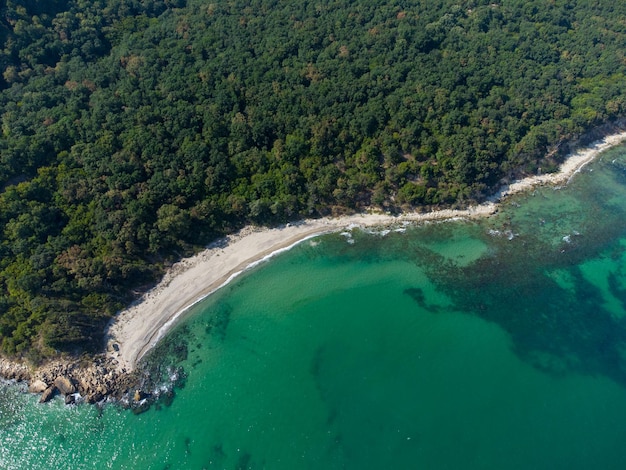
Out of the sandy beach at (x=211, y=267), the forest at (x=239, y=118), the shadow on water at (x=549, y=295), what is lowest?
the shadow on water at (x=549, y=295)

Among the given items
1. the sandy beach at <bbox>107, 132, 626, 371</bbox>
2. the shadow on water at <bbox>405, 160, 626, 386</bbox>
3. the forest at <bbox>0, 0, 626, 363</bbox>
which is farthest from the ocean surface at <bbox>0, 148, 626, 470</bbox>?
the forest at <bbox>0, 0, 626, 363</bbox>

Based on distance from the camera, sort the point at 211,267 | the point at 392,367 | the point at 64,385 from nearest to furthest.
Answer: the point at 64,385 < the point at 392,367 < the point at 211,267

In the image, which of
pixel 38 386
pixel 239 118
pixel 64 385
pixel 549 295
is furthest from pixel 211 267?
pixel 549 295

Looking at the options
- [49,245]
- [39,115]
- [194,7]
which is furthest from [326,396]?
[194,7]

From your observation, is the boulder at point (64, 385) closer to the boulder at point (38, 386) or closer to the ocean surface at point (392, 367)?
the boulder at point (38, 386)

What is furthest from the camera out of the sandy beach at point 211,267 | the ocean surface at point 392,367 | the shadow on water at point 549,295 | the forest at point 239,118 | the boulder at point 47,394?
the forest at point 239,118

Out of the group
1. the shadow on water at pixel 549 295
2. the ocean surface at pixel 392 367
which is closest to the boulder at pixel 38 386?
the ocean surface at pixel 392 367

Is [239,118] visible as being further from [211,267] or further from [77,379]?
[77,379]
